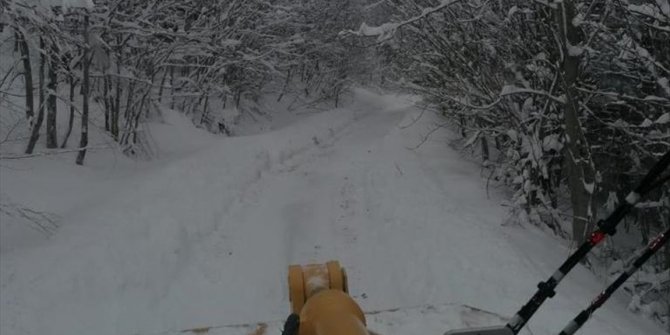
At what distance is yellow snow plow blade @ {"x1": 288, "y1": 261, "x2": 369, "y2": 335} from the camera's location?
4.82ft

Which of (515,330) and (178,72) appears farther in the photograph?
(178,72)

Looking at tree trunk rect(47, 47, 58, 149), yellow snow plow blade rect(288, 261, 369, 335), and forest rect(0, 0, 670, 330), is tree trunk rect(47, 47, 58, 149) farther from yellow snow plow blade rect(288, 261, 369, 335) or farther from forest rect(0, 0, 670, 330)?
yellow snow plow blade rect(288, 261, 369, 335)

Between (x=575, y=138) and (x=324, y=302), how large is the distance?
7.17m

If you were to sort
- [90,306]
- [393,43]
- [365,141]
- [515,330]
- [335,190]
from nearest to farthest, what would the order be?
[515,330] < [90,306] < [335,190] < [393,43] < [365,141]

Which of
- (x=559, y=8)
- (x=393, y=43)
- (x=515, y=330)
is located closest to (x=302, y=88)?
(x=393, y=43)

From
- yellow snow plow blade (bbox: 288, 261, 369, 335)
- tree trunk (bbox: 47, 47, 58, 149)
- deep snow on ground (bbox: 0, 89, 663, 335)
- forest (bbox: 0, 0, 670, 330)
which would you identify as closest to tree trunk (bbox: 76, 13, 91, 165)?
forest (bbox: 0, 0, 670, 330)

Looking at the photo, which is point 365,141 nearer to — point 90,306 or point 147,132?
point 147,132

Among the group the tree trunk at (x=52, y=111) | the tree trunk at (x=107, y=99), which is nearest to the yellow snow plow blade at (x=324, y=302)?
the tree trunk at (x=52, y=111)

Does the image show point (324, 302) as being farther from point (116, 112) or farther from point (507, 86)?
point (116, 112)

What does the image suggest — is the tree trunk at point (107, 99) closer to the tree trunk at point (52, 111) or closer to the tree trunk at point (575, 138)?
the tree trunk at point (52, 111)

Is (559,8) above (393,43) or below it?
above

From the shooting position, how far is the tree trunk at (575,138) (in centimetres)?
749

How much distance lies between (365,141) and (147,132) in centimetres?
857

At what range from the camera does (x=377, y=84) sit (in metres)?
44.7
